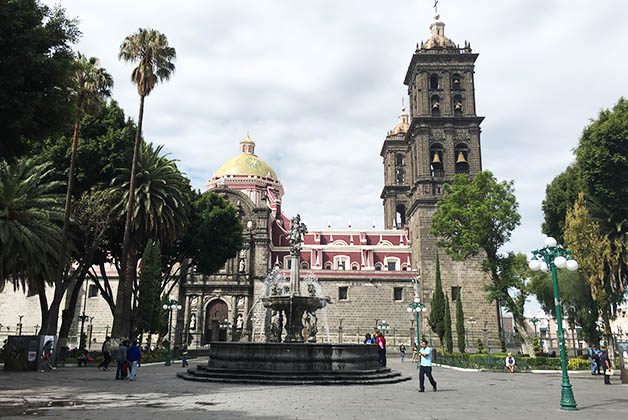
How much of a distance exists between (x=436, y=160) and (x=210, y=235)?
75.9 feet

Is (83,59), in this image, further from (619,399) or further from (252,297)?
(252,297)

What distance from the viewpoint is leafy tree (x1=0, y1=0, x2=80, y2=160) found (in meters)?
11.9

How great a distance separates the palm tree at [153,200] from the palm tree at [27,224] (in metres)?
3.49

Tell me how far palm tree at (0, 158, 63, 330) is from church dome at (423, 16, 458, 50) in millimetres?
39798

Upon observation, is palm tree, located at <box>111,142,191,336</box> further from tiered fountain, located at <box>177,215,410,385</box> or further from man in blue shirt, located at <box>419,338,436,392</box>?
man in blue shirt, located at <box>419,338,436,392</box>

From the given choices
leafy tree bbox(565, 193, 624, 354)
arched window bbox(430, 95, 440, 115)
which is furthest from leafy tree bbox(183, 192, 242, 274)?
arched window bbox(430, 95, 440, 115)

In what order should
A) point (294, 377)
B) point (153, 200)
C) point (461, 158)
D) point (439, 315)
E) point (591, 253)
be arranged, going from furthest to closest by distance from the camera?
point (461, 158) → point (439, 315) → point (153, 200) → point (591, 253) → point (294, 377)

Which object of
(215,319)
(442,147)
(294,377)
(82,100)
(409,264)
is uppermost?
A: (442,147)

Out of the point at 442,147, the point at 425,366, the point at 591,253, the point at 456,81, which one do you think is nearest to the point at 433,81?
the point at 456,81

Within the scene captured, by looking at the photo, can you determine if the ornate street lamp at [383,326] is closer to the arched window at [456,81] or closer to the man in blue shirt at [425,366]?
the arched window at [456,81]

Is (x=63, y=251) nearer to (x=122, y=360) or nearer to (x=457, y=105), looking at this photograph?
(x=122, y=360)

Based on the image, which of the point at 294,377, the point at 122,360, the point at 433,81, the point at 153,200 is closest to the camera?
the point at 294,377

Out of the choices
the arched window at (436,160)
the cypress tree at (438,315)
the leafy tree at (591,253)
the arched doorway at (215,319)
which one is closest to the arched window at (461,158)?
the arched window at (436,160)

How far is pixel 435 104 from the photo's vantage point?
156ft
